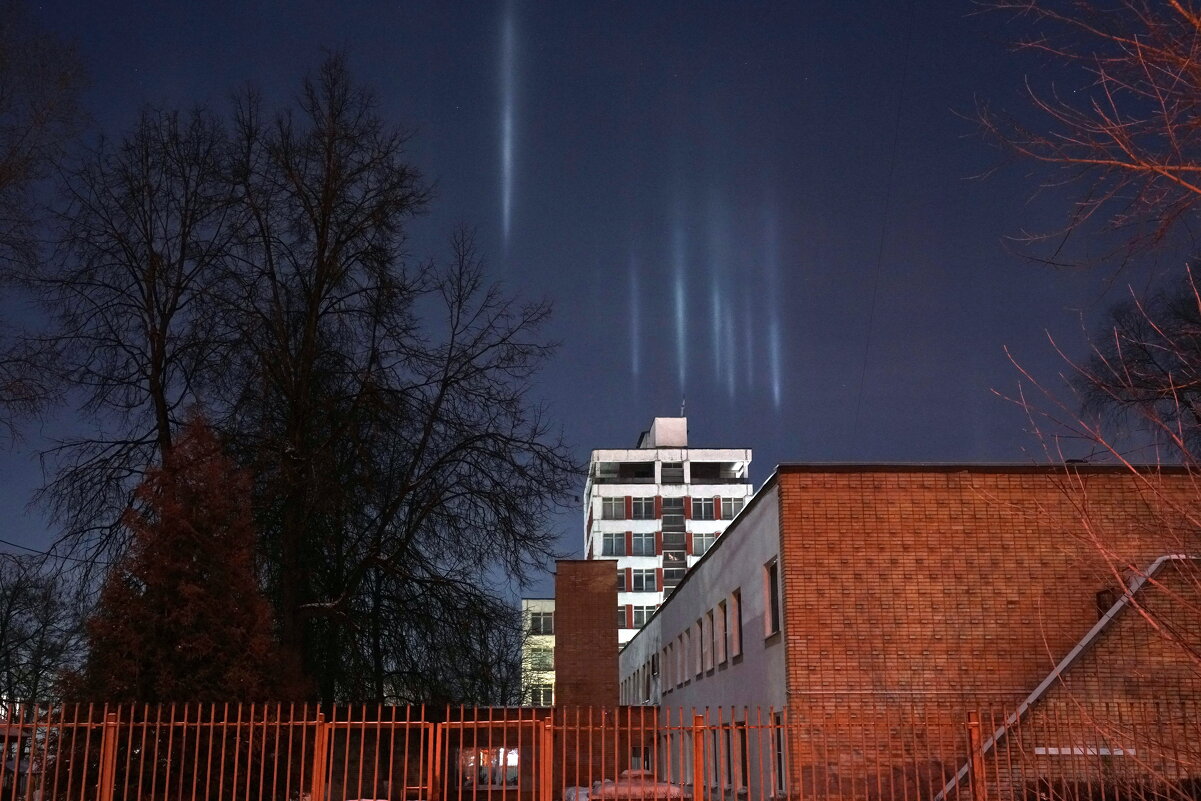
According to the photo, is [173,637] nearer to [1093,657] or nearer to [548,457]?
[548,457]

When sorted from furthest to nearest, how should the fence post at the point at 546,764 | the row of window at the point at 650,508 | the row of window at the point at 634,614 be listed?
the row of window at the point at 650,508 < the row of window at the point at 634,614 < the fence post at the point at 546,764

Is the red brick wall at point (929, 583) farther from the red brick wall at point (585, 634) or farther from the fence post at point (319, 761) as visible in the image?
the red brick wall at point (585, 634)

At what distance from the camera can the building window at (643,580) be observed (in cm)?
10481

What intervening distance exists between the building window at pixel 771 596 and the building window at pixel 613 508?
273 ft

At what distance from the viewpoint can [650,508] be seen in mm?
107000

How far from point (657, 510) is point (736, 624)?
260 feet

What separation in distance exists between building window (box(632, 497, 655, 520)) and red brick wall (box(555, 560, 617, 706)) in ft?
191

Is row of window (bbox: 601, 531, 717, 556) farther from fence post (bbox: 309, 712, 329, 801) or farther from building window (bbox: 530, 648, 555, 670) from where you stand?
fence post (bbox: 309, 712, 329, 801)

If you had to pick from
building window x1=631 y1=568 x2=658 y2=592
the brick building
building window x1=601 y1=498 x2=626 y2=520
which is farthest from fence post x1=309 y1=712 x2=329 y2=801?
building window x1=601 y1=498 x2=626 y2=520

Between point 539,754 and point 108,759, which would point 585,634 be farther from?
point 108,759

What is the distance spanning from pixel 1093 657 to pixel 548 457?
12.1 metres

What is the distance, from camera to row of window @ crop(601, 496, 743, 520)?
4171 inches

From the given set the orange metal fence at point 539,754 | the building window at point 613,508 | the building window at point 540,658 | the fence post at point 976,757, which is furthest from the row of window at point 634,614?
the fence post at point 976,757

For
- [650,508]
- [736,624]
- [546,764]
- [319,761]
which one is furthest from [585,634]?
[650,508]
